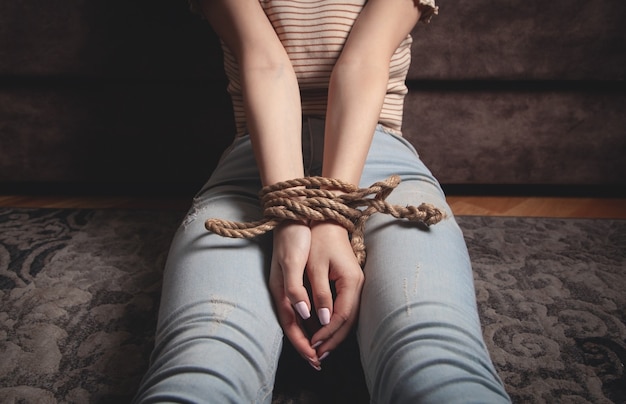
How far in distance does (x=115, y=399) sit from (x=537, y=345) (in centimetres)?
55

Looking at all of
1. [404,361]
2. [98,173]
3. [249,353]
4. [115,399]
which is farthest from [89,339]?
[98,173]

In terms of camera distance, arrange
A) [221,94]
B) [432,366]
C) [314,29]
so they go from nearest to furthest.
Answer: [432,366] → [314,29] → [221,94]

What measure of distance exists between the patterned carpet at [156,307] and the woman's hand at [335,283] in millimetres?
124

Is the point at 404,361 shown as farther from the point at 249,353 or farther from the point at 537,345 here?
the point at 537,345

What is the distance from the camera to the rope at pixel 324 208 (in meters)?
0.45

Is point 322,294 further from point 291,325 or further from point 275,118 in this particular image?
point 275,118

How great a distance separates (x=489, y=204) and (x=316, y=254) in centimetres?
74

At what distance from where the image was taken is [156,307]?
67cm

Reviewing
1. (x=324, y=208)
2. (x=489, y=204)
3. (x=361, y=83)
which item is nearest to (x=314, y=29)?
(x=361, y=83)

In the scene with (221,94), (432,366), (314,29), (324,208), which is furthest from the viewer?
(221,94)

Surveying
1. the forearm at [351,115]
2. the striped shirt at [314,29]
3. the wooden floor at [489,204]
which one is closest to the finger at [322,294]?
the forearm at [351,115]

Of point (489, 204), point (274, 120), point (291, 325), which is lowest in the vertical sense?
point (489, 204)

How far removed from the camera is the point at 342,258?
44 centimetres

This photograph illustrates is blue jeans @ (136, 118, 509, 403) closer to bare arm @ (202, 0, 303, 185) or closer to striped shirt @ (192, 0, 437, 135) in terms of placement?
bare arm @ (202, 0, 303, 185)
